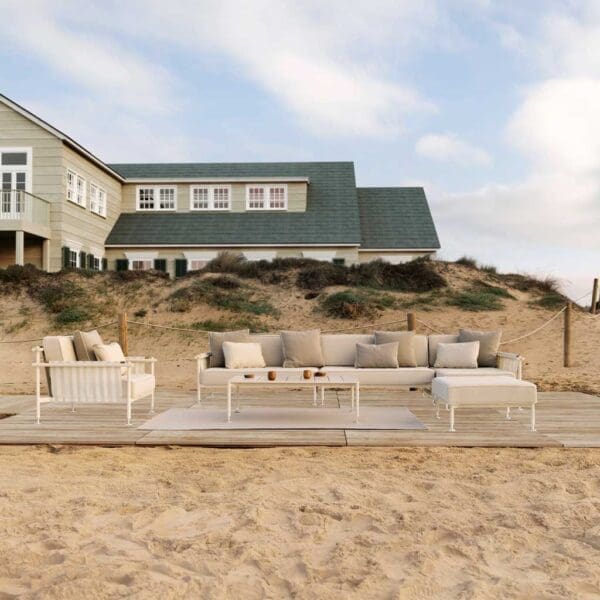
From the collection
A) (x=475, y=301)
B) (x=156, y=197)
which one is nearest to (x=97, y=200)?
(x=156, y=197)

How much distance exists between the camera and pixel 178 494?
4215mm

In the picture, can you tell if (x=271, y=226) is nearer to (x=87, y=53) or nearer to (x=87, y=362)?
(x=87, y=53)

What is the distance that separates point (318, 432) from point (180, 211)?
60.5 ft

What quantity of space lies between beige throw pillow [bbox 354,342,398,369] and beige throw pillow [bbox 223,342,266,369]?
1.27 meters

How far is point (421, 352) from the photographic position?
335 inches

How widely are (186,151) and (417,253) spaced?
10128mm

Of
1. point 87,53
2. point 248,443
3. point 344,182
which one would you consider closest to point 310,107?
point 87,53

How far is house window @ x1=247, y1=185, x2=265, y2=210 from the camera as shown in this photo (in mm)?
23516

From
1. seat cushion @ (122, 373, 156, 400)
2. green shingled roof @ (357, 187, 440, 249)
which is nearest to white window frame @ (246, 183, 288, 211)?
green shingled roof @ (357, 187, 440, 249)

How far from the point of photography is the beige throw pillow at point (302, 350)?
328 inches

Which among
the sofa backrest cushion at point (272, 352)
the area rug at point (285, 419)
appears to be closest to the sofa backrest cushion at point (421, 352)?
the area rug at point (285, 419)

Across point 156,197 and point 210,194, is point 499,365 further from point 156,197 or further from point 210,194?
point 156,197

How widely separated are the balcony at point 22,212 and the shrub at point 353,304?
8.14 meters

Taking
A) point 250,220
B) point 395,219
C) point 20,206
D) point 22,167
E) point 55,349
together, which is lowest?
point 55,349
